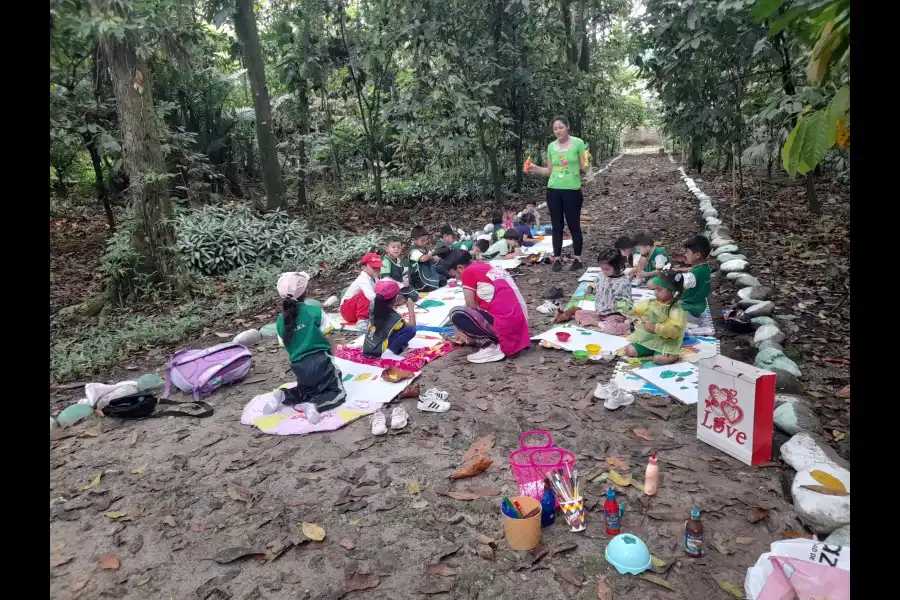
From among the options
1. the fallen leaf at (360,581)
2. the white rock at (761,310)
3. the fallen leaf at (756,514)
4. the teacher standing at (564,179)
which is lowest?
the fallen leaf at (756,514)

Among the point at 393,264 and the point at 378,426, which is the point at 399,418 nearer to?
the point at 378,426

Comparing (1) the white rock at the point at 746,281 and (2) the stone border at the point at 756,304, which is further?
(1) the white rock at the point at 746,281

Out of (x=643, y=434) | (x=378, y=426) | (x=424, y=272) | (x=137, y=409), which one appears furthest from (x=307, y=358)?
(x=424, y=272)

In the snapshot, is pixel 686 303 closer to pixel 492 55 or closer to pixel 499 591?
pixel 499 591

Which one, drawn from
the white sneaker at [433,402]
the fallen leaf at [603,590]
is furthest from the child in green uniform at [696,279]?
the fallen leaf at [603,590]

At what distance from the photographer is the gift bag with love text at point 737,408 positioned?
305cm

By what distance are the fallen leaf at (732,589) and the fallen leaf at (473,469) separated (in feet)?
4.39

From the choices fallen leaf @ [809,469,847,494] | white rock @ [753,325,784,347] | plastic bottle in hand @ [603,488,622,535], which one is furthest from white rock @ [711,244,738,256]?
plastic bottle in hand @ [603,488,622,535]

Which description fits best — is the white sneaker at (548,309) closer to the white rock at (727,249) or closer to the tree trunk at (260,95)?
the white rock at (727,249)

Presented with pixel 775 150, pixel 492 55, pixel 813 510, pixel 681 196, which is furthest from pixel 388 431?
pixel 681 196

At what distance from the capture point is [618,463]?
10.7 ft

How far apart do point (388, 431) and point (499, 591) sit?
161 centimetres

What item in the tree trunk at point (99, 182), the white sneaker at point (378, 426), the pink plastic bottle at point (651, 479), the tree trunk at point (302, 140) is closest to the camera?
the pink plastic bottle at point (651, 479)
